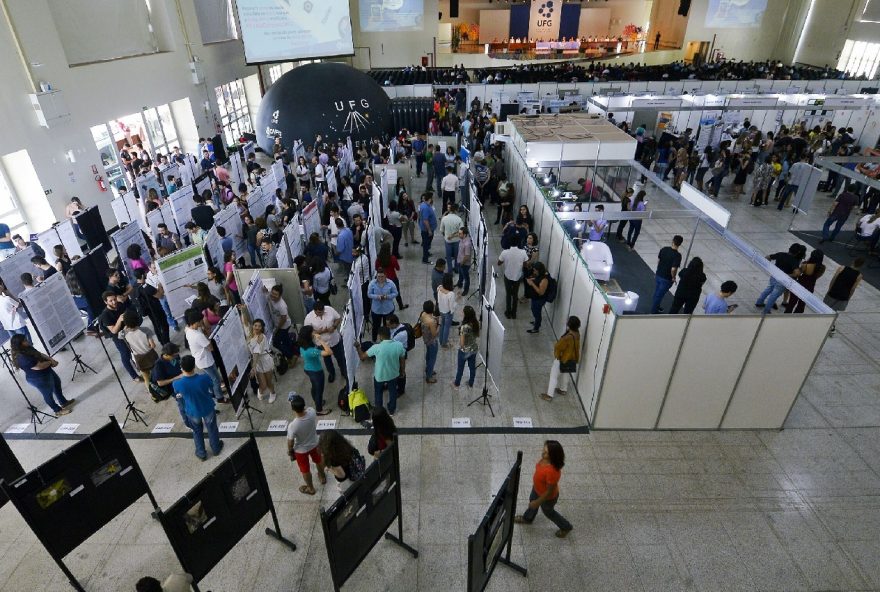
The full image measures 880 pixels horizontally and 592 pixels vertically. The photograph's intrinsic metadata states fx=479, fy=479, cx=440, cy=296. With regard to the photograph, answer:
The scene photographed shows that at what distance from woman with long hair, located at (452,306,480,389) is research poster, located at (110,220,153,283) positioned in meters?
7.24

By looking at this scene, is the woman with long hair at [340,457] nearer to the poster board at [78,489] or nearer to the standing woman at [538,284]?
the poster board at [78,489]

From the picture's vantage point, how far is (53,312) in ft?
25.5

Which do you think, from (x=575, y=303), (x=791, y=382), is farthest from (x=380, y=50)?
(x=791, y=382)

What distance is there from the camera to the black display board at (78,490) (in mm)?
4137

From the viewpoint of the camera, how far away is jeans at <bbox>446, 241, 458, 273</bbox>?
1007 cm

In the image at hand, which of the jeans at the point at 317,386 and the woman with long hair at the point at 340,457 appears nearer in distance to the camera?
the woman with long hair at the point at 340,457

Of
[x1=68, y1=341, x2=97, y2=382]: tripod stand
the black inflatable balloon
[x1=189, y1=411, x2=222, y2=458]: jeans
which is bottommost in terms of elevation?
[x1=68, y1=341, x2=97, y2=382]: tripod stand

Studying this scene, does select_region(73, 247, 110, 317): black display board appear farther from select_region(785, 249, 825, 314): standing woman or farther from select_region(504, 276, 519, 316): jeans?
select_region(785, 249, 825, 314): standing woman

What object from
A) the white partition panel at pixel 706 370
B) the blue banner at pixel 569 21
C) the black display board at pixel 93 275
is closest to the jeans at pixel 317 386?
the white partition panel at pixel 706 370

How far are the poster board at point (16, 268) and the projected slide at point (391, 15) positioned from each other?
2995cm

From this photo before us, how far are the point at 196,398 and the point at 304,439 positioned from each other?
1407mm

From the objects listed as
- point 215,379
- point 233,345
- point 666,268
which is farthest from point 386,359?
point 666,268

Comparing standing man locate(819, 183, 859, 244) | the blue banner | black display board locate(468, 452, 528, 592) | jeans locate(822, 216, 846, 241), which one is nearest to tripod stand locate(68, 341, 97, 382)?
black display board locate(468, 452, 528, 592)

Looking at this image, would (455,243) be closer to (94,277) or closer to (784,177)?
(94,277)
